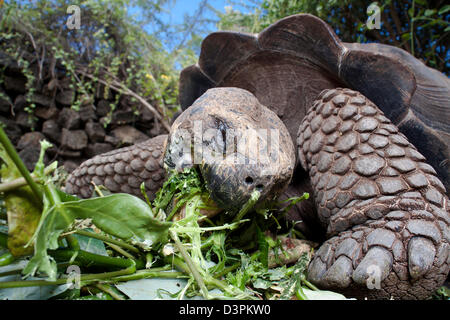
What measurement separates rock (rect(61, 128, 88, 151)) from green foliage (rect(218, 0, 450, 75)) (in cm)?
208

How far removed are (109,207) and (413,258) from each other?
0.79m

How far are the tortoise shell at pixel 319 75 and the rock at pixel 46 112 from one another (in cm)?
195

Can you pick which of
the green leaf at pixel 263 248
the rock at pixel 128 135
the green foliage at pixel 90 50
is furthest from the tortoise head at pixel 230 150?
the rock at pixel 128 135

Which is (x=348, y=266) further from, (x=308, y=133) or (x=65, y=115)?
(x=65, y=115)

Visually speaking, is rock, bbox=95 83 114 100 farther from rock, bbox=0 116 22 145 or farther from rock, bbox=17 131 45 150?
rock, bbox=0 116 22 145

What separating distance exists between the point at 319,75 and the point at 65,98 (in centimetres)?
269

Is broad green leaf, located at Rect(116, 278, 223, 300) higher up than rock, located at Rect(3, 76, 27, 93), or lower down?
lower down

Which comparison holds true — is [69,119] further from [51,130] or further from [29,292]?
[29,292]

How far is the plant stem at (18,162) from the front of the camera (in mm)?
488

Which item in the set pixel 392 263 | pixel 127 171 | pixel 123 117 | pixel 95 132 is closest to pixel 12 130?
pixel 95 132

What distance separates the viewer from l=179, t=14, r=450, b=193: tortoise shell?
4.15ft

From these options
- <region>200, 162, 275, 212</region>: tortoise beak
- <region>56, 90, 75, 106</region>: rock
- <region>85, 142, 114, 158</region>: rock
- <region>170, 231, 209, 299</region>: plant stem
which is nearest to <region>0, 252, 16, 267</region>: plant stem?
<region>170, 231, 209, 299</region>: plant stem

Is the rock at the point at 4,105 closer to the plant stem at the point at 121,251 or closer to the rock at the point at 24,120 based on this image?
the rock at the point at 24,120

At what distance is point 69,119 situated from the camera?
320 cm
